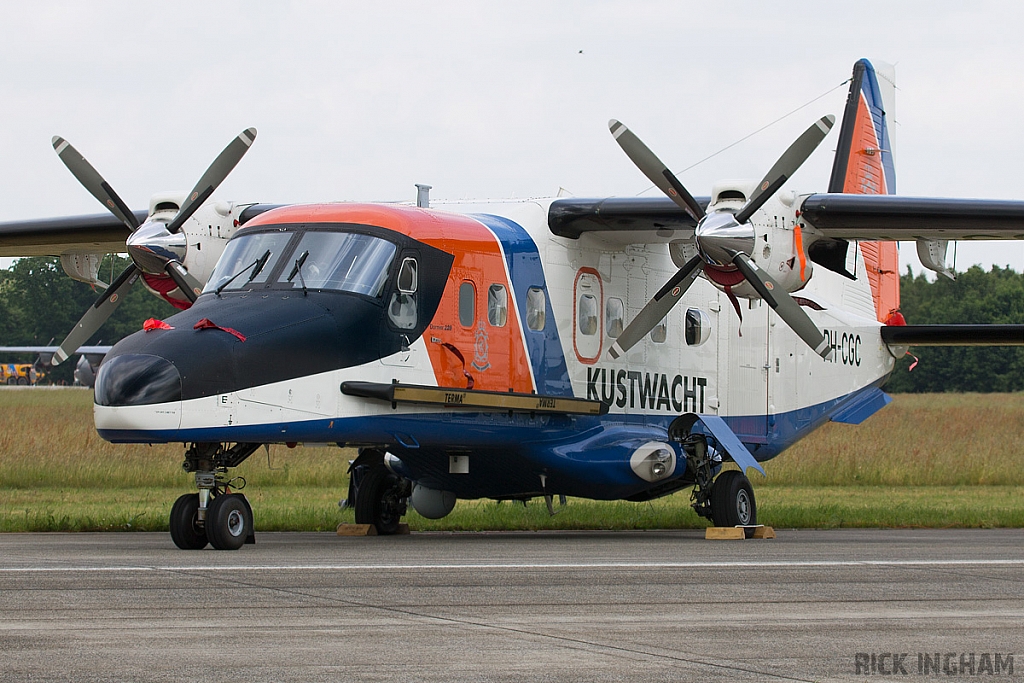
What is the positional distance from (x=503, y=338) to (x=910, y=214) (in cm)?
475

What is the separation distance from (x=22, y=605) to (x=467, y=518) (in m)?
10.7

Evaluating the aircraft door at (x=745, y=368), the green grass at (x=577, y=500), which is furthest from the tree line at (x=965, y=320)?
the aircraft door at (x=745, y=368)

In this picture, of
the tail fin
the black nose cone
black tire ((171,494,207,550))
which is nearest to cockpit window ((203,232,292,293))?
the black nose cone

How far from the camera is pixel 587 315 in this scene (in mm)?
16875

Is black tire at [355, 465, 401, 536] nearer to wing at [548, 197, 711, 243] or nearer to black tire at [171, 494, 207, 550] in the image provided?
wing at [548, 197, 711, 243]

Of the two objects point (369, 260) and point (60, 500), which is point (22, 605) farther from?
point (60, 500)

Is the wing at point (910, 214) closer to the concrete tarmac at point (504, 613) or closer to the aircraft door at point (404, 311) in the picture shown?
the concrete tarmac at point (504, 613)

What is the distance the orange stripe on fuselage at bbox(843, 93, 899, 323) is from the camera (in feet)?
72.2

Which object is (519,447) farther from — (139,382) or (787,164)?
(139,382)

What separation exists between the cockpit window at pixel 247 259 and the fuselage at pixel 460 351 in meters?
0.02

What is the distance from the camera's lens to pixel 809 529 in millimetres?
18359

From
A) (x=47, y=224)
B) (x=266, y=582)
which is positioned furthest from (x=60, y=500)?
(x=266, y=582)

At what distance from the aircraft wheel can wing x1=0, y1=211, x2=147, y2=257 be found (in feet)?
27.4

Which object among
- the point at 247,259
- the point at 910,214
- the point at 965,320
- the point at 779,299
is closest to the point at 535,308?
the point at 779,299
